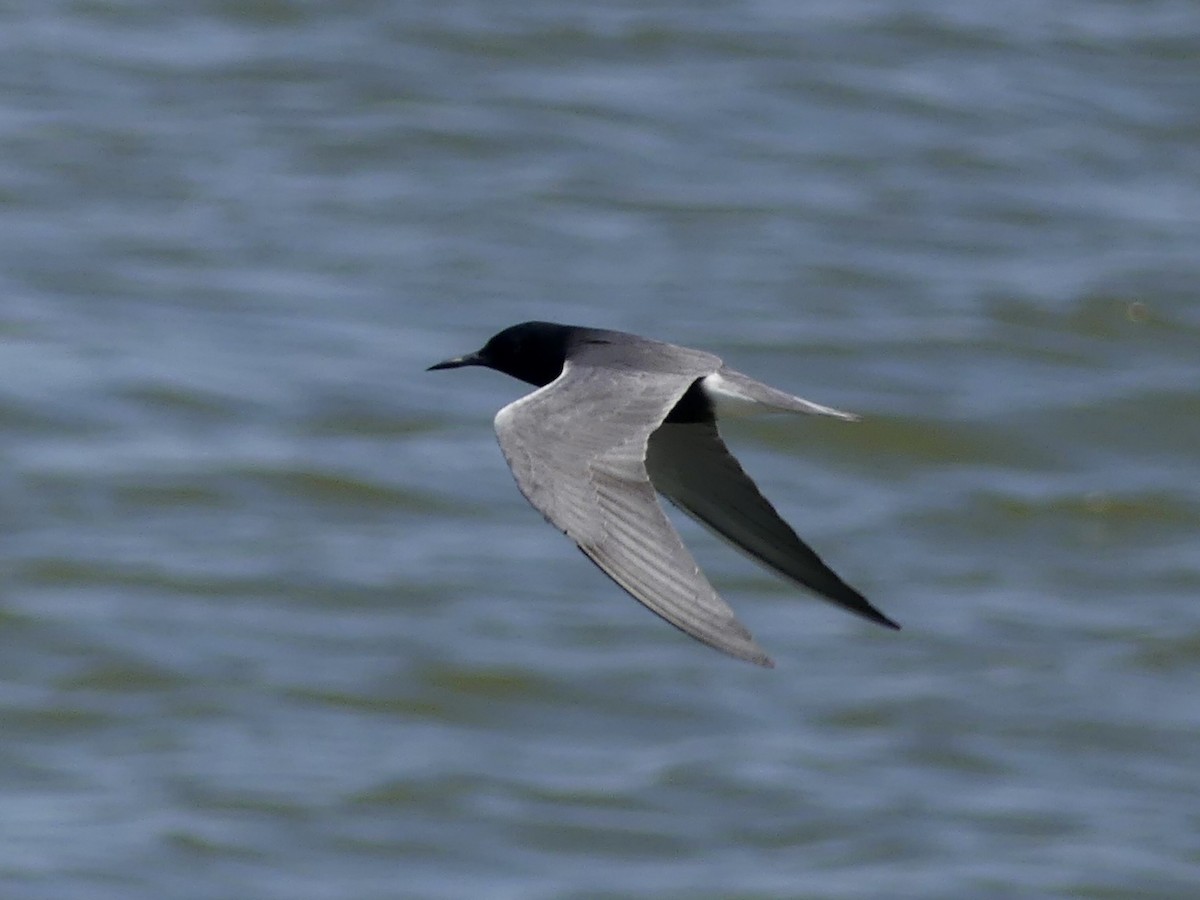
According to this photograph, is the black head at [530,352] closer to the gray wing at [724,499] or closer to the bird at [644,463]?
the bird at [644,463]

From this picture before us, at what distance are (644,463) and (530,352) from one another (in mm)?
814

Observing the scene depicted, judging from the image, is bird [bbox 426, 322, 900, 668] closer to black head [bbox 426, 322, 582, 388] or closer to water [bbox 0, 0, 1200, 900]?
black head [bbox 426, 322, 582, 388]

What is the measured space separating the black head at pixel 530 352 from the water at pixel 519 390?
3.74m

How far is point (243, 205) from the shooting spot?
51.9ft

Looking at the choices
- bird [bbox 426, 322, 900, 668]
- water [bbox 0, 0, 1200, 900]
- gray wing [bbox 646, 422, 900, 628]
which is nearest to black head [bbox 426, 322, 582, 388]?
bird [bbox 426, 322, 900, 668]

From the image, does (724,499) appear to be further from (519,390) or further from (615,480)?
(519,390)

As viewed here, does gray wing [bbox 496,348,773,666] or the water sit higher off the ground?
gray wing [bbox 496,348,773,666]

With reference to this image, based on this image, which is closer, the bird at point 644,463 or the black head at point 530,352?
the bird at point 644,463

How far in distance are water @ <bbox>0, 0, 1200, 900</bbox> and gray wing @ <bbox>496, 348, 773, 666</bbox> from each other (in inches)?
177

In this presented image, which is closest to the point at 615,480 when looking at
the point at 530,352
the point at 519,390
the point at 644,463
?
the point at 644,463

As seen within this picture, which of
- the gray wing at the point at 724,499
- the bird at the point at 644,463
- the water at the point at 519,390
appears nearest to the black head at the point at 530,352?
the bird at the point at 644,463

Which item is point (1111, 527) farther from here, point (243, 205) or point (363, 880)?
point (243, 205)

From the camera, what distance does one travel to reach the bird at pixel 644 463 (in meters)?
4.91

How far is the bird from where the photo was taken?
4914 millimetres
